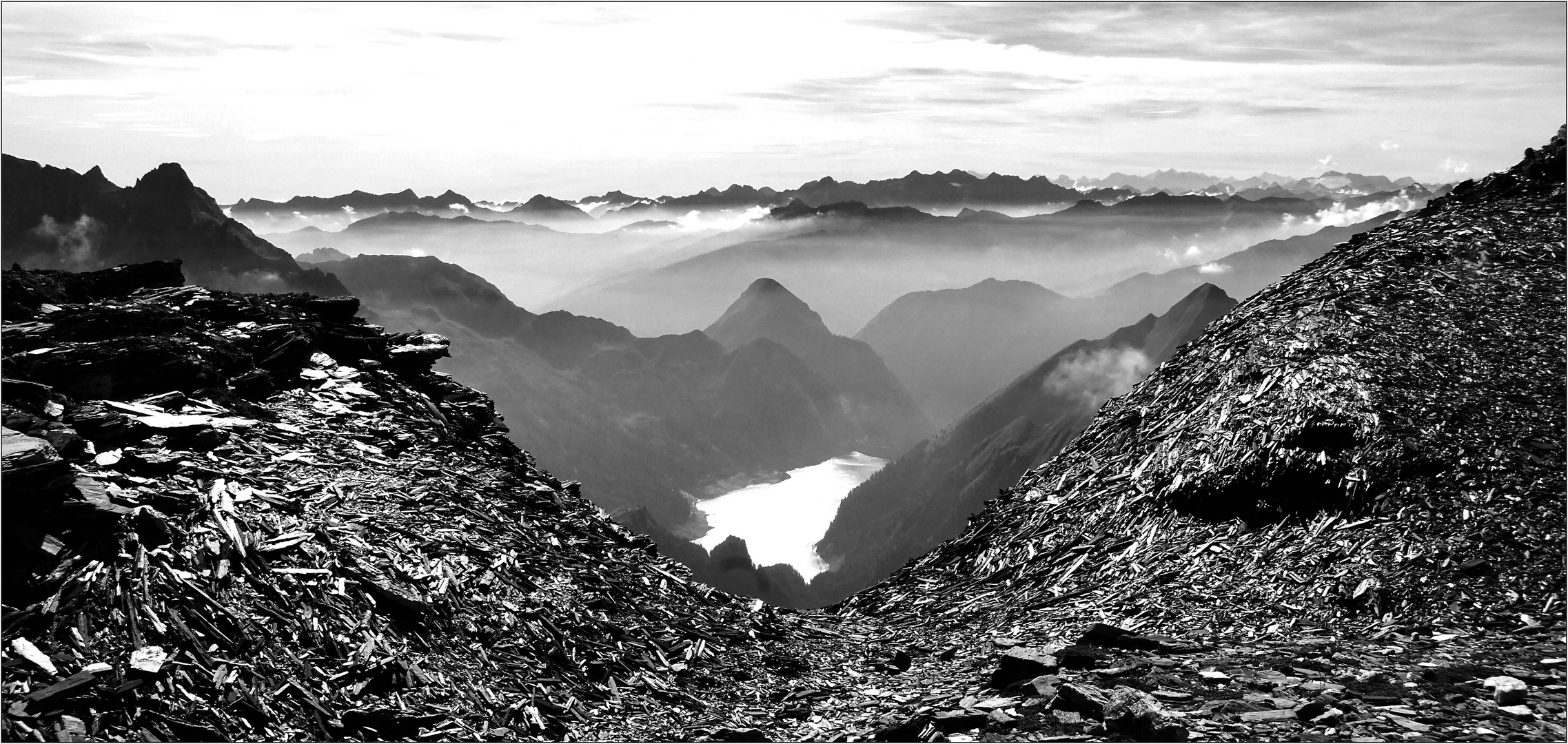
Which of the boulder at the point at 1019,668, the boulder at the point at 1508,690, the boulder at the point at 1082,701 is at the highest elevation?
the boulder at the point at 1508,690

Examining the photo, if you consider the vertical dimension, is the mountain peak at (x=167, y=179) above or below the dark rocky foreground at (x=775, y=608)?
above

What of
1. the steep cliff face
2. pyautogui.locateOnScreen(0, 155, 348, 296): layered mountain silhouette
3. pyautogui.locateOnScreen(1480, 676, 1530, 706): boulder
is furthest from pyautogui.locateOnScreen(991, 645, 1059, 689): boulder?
pyautogui.locateOnScreen(0, 155, 348, 296): layered mountain silhouette

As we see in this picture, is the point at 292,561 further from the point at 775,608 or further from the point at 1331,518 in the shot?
the point at 1331,518

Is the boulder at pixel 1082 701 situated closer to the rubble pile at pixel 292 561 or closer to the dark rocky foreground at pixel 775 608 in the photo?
the dark rocky foreground at pixel 775 608

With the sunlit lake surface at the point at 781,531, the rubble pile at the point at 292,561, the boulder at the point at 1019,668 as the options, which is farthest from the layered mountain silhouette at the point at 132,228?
the boulder at the point at 1019,668

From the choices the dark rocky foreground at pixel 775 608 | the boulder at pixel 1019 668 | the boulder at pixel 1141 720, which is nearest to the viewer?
the boulder at pixel 1141 720

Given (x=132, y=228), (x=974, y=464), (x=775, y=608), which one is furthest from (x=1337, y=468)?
(x=132, y=228)

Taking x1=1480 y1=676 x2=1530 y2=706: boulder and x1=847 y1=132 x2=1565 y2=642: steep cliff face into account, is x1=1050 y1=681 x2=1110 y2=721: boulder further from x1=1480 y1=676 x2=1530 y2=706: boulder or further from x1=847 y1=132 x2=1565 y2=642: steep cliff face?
x1=847 y1=132 x2=1565 y2=642: steep cliff face
